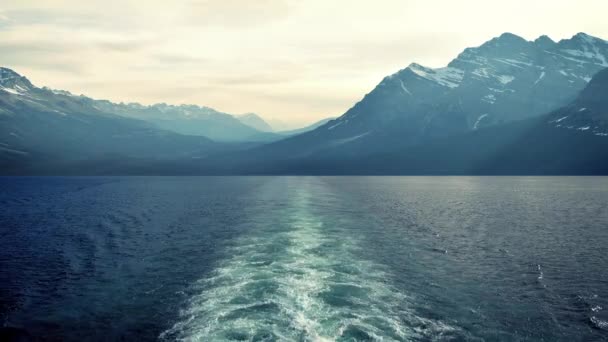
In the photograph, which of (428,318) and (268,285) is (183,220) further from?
(428,318)

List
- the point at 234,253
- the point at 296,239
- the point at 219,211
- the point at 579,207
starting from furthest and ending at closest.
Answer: the point at 579,207 → the point at 219,211 → the point at 296,239 → the point at 234,253

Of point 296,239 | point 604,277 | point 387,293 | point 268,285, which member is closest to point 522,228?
point 604,277

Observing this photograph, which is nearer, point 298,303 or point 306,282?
point 298,303

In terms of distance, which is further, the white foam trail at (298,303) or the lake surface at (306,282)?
the lake surface at (306,282)

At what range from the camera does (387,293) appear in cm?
4081

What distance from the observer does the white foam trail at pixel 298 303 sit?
31141mm

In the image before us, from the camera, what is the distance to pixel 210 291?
1631 inches

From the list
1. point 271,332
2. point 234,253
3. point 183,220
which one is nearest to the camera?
point 271,332

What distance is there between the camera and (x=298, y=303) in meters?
36.7

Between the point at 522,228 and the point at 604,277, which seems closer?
the point at 604,277

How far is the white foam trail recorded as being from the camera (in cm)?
3114

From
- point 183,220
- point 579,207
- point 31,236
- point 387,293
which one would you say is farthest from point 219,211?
point 579,207

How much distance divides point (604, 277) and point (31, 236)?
277ft

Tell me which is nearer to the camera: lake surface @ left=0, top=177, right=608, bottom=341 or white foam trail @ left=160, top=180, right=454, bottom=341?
white foam trail @ left=160, top=180, right=454, bottom=341
